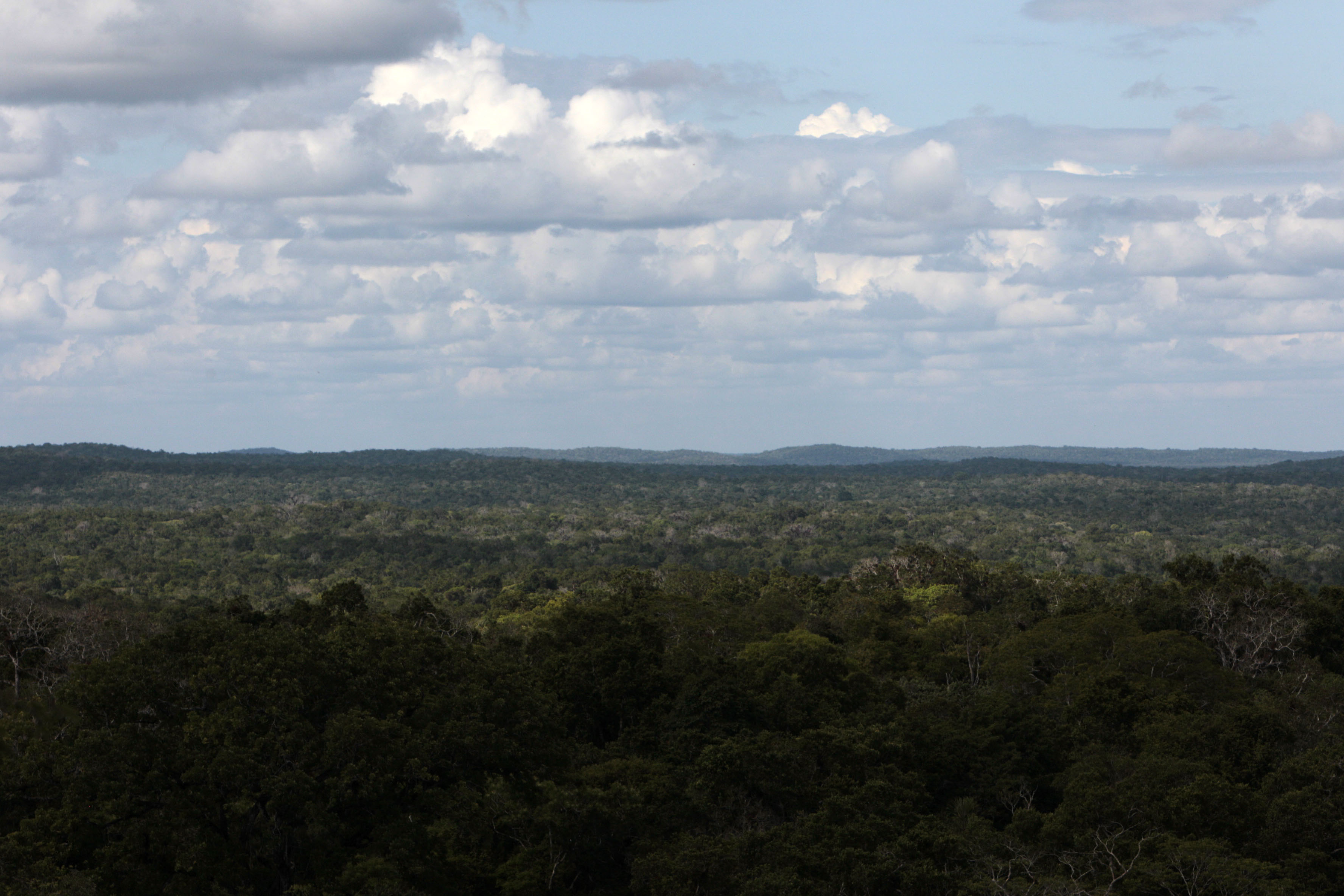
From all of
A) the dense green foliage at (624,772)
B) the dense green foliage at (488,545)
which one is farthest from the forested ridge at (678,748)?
the dense green foliage at (488,545)

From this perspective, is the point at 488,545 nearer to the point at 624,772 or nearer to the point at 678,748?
the point at 678,748

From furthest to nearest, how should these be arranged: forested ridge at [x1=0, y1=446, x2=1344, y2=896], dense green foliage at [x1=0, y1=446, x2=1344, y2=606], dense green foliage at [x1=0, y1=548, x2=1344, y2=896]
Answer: dense green foliage at [x1=0, y1=446, x2=1344, y2=606]
forested ridge at [x1=0, y1=446, x2=1344, y2=896]
dense green foliage at [x1=0, y1=548, x2=1344, y2=896]

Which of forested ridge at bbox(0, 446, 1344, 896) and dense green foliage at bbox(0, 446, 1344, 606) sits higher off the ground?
forested ridge at bbox(0, 446, 1344, 896)

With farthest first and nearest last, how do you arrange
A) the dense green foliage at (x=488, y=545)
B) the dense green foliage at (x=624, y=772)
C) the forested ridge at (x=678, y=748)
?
the dense green foliage at (x=488, y=545) → the forested ridge at (x=678, y=748) → the dense green foliage at (x=624, y=772)

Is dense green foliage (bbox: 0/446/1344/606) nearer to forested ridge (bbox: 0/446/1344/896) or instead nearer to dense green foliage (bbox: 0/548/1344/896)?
forested ridge (bbox: 0/446/1344/896)

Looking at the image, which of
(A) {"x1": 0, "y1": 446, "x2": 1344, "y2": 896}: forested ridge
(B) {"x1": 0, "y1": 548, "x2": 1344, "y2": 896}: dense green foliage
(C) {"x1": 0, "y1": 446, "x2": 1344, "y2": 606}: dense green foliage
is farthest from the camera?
(C) {"x1": 0, "y1": 446, "x2": 1344, "y2": 606}: dense green foliage

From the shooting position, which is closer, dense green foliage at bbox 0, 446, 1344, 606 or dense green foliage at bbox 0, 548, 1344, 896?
dense green foliage at bbox 0, 548, 1344, 896

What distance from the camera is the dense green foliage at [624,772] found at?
29703 mm

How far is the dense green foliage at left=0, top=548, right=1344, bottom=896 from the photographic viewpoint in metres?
29.7

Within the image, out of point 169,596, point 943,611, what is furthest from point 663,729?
point 169,596

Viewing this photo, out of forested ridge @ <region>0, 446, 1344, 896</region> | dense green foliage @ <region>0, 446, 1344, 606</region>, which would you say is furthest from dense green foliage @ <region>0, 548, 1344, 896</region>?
dense green foliage @ <region>0, 446, 1344, 606</region>

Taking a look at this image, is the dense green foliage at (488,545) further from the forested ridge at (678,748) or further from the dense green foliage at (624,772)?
the dense green foliage at (624,772)

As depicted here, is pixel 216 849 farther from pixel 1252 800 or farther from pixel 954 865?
pixel 1252 800

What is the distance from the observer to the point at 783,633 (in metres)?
59.5
